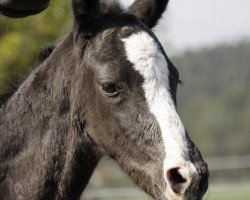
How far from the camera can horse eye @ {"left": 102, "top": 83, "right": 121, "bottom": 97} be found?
558cm

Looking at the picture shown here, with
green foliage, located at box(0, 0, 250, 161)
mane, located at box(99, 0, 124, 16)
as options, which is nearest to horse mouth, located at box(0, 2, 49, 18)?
mane, located at box(99, 0, 124, 16)

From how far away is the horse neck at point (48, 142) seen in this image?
579cm

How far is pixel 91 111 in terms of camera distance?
577 centimetres

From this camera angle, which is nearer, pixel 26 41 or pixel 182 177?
pixel 182 177

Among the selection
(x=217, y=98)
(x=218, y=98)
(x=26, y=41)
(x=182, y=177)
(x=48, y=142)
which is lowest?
(x=217, y=98)

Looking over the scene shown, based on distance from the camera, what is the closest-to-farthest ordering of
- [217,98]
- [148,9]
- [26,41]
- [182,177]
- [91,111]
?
[182,177], [91,111], [148,9], [26,41], [217,98]

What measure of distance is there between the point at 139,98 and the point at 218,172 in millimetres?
27260

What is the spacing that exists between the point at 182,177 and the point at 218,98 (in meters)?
41.8

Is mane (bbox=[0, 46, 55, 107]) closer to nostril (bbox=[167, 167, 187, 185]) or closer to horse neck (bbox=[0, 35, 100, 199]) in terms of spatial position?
horse neck (bbox=[0, 35, 100, 199])

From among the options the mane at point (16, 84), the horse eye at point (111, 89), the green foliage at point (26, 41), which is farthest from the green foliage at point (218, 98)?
the horse eye at point (111, 89)

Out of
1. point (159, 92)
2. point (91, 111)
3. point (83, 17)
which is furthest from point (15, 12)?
point (159, 92)

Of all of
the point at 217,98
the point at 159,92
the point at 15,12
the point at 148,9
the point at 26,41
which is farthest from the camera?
the point at 217,98

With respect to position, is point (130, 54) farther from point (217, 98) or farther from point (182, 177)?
point (217, 98)

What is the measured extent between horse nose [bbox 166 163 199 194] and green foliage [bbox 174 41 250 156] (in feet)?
96.5
